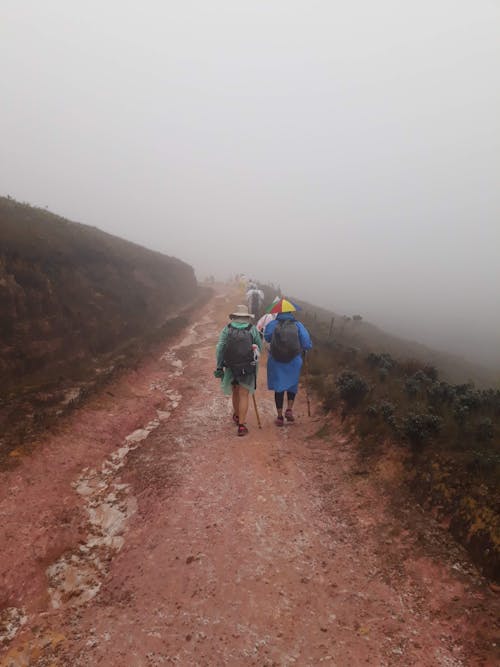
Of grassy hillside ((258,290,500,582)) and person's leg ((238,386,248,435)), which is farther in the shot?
person's leg ((238,386,248,435))

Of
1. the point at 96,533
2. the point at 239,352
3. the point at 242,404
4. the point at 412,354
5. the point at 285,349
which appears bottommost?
the point at 96,533

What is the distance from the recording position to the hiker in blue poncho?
8.33 m

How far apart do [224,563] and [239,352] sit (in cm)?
413

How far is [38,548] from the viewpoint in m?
5.05

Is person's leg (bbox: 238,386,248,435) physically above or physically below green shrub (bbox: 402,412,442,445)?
below

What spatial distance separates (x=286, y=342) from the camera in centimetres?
→ 829

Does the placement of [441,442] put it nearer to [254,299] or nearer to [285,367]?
[285,367]

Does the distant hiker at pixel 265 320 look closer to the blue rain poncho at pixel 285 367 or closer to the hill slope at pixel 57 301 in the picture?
the blue rain poncho at pixel 285 367

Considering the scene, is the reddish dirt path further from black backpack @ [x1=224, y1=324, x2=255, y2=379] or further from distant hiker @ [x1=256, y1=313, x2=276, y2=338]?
distant hiker @ [x1=256, y1=313, x2=276, y2=338]

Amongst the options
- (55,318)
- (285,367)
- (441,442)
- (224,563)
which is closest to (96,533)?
(224,563)

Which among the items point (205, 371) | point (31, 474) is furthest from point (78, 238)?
point (31, 474)

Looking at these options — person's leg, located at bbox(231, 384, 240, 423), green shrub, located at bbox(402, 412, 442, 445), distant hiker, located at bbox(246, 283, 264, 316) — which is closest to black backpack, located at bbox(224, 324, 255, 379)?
person's leg, located at bbox(231, 384, 240, 423)

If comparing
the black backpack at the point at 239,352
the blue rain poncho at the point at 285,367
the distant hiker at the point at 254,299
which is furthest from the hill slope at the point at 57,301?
the blue rain poncho at the point at 285,367

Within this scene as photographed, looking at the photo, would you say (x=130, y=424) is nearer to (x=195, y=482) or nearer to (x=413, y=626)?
(x=195, y=482)
